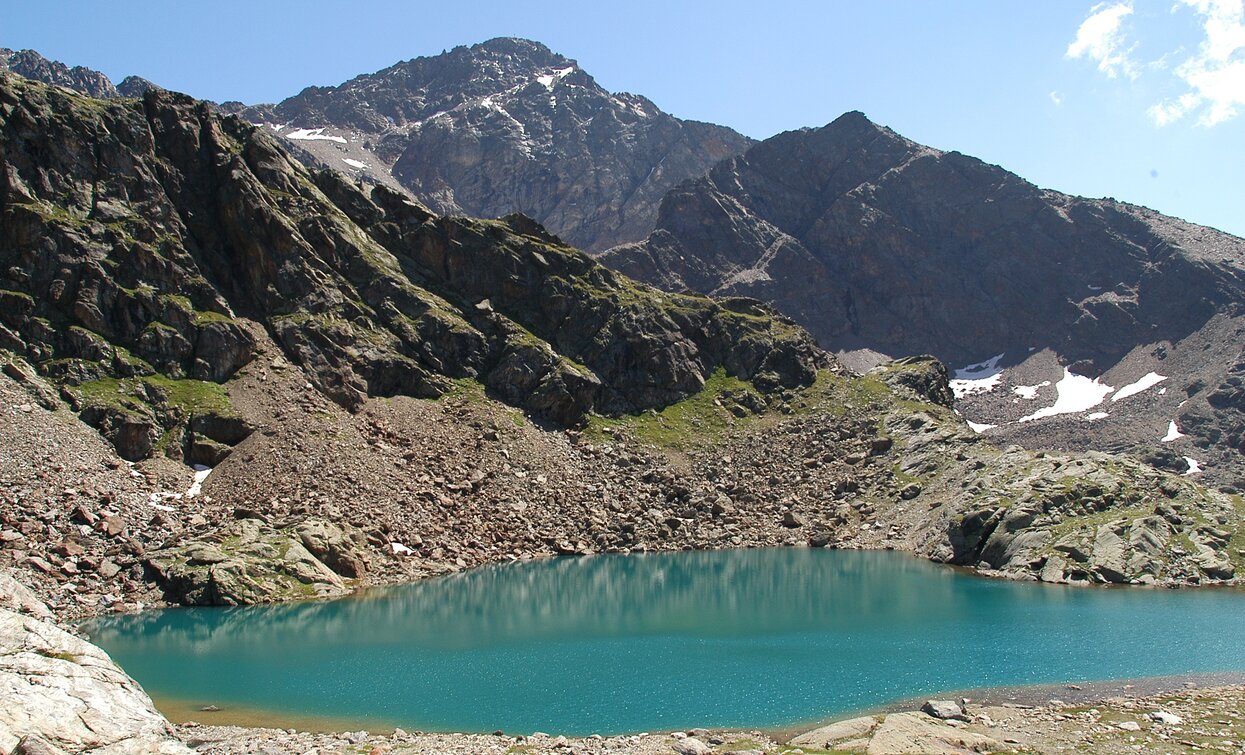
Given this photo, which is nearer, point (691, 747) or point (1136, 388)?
point (691, 747)

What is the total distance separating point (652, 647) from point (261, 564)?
31.1 meters

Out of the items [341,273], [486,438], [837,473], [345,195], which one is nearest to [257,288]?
[341,273]

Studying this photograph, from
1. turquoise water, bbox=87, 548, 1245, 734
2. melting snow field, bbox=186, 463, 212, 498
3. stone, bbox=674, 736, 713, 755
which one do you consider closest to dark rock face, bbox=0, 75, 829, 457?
melting snow field, bbox=186, 463, 212, 498

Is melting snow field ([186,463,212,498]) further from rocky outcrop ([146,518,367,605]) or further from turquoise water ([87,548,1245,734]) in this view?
turquoise water ([87,548,1245,734])

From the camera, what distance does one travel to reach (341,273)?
107 m

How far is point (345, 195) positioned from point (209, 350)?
39.6 metres

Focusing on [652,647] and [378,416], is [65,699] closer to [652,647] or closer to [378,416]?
[652,647]

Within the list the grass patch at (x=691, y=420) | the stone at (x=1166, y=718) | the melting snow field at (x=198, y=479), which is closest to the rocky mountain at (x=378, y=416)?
the melting snow field at (x=198, y=479)

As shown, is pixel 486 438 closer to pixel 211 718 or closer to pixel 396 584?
pixel 396 584

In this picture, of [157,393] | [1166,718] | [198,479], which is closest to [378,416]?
[157,393]

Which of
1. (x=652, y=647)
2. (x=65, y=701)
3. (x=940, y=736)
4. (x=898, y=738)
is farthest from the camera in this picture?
(x=652, y=647)

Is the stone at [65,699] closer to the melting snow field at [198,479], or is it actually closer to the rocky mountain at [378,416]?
the rocky mountain at [378,416]

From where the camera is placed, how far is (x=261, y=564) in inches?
2277

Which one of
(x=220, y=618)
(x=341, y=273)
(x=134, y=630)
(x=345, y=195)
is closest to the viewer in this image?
(x=134, y=630)
